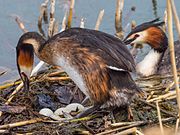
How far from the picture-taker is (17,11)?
344 inches

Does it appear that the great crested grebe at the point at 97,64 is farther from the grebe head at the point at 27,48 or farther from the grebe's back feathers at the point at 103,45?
the grebe head at the point at 27,48

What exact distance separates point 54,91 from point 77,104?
473mm

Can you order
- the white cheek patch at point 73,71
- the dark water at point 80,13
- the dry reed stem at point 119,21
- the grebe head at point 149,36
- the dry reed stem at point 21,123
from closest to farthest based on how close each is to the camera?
the dry reed stem at point 21,123 → the white cheek patch at point 73,71 → the grebe head at point 149,36 → the dry reed stem at point 119,21 → the dark water at point 80,13

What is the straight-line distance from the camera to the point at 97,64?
497cm

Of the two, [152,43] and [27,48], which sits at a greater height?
[27,48]

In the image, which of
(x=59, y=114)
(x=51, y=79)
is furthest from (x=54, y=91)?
(x=59, y=114)

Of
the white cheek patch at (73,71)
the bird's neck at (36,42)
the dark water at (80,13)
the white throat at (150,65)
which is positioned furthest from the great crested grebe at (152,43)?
the white cheek patch at (73,71)

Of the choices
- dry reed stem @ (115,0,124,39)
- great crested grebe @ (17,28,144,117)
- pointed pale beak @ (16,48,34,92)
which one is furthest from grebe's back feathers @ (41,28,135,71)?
dry reed stem @ (115,0,124,39)

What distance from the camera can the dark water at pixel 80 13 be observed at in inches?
329

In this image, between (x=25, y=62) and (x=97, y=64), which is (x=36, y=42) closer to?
(x=25, y=62)

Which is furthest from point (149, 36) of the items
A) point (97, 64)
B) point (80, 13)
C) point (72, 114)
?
point (97, 64)

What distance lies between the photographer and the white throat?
6.99 metres

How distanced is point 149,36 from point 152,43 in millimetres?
115

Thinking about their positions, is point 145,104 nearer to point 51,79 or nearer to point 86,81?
point 86,81
